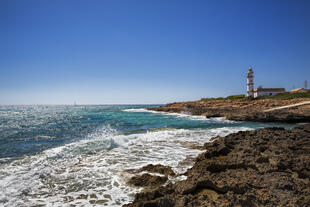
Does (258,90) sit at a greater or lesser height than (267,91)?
greater

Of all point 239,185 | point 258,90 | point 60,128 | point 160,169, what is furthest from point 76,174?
point 258,90

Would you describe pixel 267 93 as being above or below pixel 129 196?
above

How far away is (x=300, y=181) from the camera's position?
11.2ft

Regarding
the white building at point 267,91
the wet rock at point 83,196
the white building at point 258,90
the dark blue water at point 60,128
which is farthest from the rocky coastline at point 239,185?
the white building at point 267,91

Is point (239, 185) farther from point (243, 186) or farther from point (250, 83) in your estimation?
point (250, 83)

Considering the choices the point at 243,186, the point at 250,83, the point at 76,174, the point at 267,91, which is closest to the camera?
the point at 243,186

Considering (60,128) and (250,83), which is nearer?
(60,128)

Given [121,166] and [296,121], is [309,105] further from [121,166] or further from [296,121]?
[121,166]

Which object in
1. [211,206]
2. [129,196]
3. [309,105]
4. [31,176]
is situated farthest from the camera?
[309,105]

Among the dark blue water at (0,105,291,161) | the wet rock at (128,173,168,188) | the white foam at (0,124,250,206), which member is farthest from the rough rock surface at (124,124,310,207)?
the dark blue water at (0,105,291,161)

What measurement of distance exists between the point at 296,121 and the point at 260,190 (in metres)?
22.2

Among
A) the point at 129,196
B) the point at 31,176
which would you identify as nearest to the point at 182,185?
the point at 129,196

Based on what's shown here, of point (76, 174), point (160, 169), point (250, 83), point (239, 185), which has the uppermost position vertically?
point (250, 83)

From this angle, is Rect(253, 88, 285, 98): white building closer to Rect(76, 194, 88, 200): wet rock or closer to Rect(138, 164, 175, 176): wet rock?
Rect(138, 164, 175, 176): wet rock
